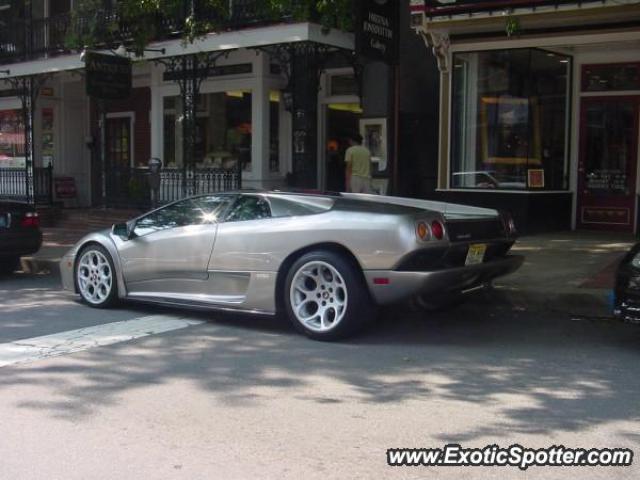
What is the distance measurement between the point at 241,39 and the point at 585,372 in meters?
9.33

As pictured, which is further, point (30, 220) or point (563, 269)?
point (30, 220)

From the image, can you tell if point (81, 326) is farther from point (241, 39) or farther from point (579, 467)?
point (241, 39)

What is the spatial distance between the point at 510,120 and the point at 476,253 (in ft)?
21.2

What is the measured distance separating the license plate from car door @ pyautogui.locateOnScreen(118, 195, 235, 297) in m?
2.47

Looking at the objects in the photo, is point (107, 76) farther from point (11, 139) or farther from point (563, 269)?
point (563, 269)

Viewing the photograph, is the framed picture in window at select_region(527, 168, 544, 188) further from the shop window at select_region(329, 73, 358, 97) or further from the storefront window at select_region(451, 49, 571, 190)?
the shop window at select_region(329, 73, 358, 97)

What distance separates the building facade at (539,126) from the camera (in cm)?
1229

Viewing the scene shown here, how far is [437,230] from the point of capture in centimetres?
625

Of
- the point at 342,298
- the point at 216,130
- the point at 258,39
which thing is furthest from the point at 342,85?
the point at 342,298

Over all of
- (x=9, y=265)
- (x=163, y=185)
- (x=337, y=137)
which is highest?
(x=337, y=137)

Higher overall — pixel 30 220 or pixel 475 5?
pixel 475 5

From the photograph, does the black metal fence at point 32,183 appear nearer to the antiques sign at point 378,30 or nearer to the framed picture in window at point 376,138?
the framed picture in window at point 376,138

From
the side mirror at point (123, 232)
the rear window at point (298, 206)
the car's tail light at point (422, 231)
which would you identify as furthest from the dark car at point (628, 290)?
the side mirror at point (123, 232)

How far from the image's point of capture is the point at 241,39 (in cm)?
1302
